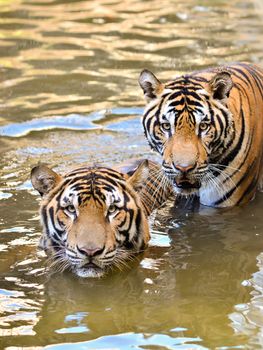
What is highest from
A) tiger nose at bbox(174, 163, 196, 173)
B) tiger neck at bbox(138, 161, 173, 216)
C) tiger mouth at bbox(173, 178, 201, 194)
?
tiger nose at bbox(174, 163, 196, 173)

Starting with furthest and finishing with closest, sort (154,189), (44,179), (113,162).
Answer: (113,162), (154,189), (44,179)

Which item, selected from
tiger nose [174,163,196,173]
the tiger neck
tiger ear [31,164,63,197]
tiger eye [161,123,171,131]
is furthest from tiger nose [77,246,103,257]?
tiger eye [161,123,171,131]

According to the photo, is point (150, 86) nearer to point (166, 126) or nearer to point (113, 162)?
point (166, 126)

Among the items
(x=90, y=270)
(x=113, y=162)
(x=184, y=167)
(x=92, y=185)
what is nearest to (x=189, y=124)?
(x=184, y=167)

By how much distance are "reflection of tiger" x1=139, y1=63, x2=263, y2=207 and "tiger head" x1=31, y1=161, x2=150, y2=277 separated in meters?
0.50

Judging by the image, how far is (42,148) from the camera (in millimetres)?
7852

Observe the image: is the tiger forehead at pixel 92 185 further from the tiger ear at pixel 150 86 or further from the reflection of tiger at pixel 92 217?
the tiger ear at pixel 150 86

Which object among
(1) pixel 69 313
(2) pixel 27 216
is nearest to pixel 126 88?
(2) pixel 27 216

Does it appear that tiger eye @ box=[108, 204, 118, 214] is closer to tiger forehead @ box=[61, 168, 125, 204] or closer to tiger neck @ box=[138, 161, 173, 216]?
tiger forehead @ box=[61, 168, 125, 204]

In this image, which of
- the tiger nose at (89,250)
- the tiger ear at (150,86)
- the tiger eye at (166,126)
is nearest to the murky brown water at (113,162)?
the tiger nose at (89,250)

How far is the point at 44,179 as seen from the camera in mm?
5492

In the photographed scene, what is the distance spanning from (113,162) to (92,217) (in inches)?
92.8

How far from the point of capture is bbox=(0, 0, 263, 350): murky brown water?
4703mm

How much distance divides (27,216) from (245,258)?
160 cm
